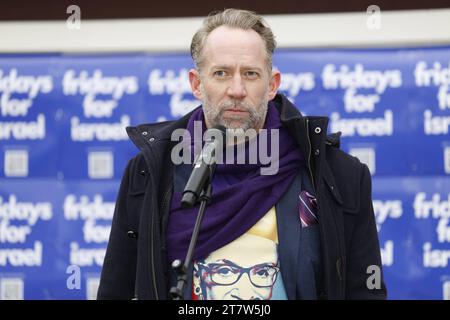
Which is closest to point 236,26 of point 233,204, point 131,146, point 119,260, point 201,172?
point 233,204

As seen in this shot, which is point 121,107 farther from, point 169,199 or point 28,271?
point 169,199

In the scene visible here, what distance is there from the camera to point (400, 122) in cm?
567

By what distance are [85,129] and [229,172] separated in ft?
9.23

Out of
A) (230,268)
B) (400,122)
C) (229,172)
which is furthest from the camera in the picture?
(400,122)

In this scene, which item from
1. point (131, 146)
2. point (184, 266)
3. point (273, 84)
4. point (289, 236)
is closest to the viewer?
point (184, 266)

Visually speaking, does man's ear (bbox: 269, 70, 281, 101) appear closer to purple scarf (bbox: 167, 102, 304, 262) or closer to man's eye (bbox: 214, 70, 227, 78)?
purple scarf (bbox: 167, 102, 304, 262)

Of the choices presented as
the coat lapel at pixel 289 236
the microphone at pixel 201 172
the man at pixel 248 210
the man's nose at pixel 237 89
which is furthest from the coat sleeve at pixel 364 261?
the microphone at pixel 201 172

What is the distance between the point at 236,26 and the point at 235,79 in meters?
0.27

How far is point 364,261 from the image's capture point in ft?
10.3

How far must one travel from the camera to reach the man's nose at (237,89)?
3053mm

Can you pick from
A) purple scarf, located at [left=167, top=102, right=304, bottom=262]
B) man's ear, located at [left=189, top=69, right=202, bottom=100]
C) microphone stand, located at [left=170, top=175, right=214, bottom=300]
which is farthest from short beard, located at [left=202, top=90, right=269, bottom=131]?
microphone stand, located at [left=170, top=175, right=214, bottom=300]

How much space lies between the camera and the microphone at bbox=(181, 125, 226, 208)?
8.41 ft

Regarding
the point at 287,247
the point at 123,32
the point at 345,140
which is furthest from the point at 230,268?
the point at 123,32

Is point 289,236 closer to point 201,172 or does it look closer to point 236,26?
point 201,172
